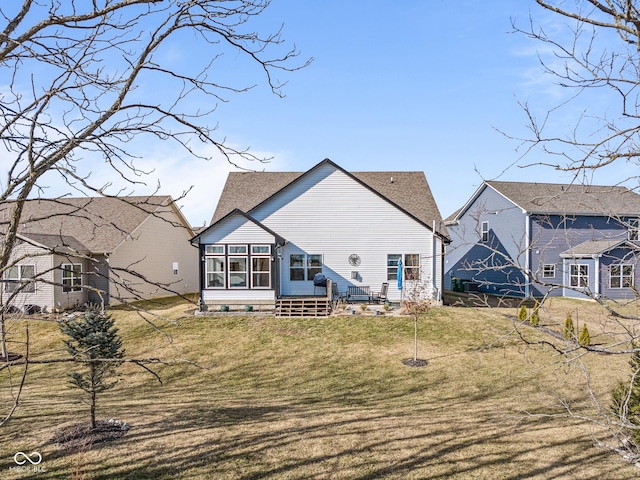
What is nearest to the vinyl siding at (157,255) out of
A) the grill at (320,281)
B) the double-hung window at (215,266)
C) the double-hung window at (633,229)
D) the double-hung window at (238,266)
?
the double-hung window at (215,266)

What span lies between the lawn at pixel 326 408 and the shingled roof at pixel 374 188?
→ 7.84 m

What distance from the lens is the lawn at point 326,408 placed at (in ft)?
22.3

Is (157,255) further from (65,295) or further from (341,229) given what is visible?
(341,229)

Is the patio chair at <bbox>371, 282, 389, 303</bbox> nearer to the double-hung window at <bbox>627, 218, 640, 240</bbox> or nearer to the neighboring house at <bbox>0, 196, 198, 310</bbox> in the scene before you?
the neighboring house at <bbox>0, 196, 198, 310</bbox>

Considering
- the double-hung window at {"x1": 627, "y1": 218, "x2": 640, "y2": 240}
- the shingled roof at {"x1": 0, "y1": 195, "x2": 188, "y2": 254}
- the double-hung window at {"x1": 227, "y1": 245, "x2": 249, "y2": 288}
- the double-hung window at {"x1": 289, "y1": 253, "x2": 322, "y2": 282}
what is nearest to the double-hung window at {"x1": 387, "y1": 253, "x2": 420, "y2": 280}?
the double-hung window at {"x1": 289, "y1": 253, "x2": 322, "y2": 282}

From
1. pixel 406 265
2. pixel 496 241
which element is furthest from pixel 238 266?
pixel 496 241

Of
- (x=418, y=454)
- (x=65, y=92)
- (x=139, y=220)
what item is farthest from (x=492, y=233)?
(x=65, y=92)

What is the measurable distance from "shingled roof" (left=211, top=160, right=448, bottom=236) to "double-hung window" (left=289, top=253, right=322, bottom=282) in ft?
12.1

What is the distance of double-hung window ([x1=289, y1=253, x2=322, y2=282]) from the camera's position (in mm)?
22234

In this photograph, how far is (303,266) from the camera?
22.3 metres

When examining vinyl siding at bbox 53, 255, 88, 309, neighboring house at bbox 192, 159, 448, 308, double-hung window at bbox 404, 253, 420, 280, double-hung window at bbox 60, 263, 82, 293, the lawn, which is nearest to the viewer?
double-hung window at bbox 60, 263, 82, 293

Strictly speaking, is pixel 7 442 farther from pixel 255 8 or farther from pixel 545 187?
pixel 545 187

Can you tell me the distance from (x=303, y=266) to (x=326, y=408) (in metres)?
12.5

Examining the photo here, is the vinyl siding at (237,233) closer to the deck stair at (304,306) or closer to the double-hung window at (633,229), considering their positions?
the deck stair at (304,306)
